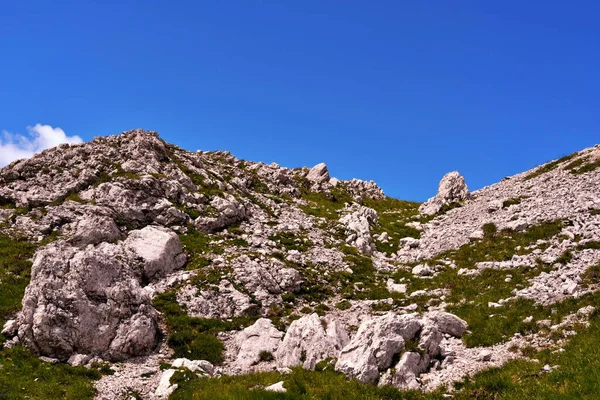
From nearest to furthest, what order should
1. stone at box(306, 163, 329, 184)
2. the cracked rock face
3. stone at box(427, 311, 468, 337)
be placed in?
stone at box(427, 311, 468, 337) → the cracked rock face → stone at box(306, 163, 329, 184)

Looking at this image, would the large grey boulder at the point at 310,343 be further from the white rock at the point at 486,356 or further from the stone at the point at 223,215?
the stone at the point at 223,215

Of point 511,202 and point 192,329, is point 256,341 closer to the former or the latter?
point 192,329

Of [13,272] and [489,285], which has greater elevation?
[13,272]

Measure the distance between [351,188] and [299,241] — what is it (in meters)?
34.2

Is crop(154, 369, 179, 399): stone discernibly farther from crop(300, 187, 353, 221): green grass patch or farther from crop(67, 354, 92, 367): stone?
crop(300, 187, 353, 221): green grass patch

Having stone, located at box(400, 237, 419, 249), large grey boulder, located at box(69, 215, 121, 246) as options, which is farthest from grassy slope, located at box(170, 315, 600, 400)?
stone, located at box(400, 237, 419, 249)

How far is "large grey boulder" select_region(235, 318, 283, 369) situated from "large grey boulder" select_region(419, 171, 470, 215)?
3755 cm

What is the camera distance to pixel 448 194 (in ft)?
194

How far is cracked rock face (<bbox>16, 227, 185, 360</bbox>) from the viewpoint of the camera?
22469 mm

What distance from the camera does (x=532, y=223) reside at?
122 feet

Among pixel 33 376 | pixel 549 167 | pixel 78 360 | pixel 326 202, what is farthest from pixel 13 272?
pixel 549 167

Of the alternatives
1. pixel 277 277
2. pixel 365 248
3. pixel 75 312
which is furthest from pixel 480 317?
pixel 75 312

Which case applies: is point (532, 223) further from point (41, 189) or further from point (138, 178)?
point (41, 189)

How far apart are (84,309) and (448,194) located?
49.4 m
